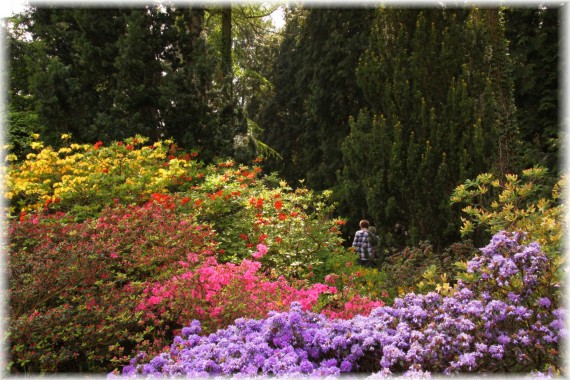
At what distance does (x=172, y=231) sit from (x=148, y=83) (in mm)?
4881

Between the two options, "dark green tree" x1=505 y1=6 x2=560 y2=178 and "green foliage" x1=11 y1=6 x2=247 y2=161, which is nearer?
"green foliage" x1=11 y1=6 x2=247 y2=161

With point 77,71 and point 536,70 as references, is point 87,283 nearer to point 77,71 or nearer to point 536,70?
point 77,71

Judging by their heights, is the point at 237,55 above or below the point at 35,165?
above

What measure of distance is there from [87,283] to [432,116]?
581cm

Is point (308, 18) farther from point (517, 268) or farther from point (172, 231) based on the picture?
point (517, 268)

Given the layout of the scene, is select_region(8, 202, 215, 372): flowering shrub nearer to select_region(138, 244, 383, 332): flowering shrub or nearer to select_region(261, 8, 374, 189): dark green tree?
select_region(138, 244, 383, 332): flowering shrub

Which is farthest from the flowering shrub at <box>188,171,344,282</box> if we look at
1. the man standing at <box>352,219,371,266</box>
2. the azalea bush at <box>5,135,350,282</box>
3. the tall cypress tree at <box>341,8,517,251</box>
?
the tall cypress tree at <box>341,8,517,251</box>

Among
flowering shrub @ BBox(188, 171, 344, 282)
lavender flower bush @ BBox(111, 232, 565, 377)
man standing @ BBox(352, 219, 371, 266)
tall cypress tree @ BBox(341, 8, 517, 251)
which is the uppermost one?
tall cypress tree @ BBox(341, 8, 517, 251)

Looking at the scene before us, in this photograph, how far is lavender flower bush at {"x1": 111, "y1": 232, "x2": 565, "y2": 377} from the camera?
250cm

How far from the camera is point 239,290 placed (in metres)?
4.07

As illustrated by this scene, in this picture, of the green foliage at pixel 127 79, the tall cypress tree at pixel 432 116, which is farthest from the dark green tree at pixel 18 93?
the tall cypress tree at pixel 432 116

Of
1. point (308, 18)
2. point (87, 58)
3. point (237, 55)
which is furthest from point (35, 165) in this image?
point (308, 18)

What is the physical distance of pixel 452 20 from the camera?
8367mm

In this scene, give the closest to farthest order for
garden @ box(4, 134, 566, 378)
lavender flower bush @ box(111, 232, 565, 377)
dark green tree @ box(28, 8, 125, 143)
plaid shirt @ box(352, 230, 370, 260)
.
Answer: lavender flower bush @ box(111, 232, 565, 377)
garden @ box(4, 134, 566, 378)
plaid shirt @ box(352, 230, 370, 260)
dark green tree @ box(28, 8, 125, 143)
